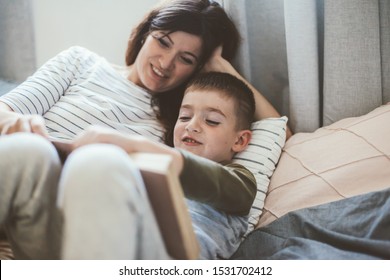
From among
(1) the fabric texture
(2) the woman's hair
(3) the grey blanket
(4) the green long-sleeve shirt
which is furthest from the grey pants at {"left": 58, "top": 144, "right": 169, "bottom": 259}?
(2) the woman's hair

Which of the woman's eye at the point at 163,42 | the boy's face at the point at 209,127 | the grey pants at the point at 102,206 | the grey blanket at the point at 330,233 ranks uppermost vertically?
the woman's eye at the point at 163,42

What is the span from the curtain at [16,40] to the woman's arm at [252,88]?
1.84ft

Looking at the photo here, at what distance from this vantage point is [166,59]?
39.4 inches

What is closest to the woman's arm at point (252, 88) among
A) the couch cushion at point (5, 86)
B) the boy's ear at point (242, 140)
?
the boy's ear at point (242, 140)

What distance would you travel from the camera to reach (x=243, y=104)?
3.11 ft

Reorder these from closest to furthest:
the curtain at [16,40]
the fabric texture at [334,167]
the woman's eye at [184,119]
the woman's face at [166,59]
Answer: the fabric texture at [334,167] → the woman's eye at [184,119] → the woman's face at [166,59] → the curtain at [16,40]

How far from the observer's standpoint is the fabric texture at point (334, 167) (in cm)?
78

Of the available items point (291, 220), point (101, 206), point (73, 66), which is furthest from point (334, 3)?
point (101, 206)

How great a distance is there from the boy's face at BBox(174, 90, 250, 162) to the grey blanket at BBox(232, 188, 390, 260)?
20 centimetres

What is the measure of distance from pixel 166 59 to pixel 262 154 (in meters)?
0.34

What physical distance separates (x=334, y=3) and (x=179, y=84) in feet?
1.40

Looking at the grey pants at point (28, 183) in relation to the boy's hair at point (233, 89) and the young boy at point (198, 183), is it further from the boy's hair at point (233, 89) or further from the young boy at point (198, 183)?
the boy's hair at point (233, 89)

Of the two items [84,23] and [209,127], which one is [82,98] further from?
[84,23]

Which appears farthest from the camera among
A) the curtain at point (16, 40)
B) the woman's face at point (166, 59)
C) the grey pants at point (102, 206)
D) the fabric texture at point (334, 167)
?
the curtain at point (16, 40)
